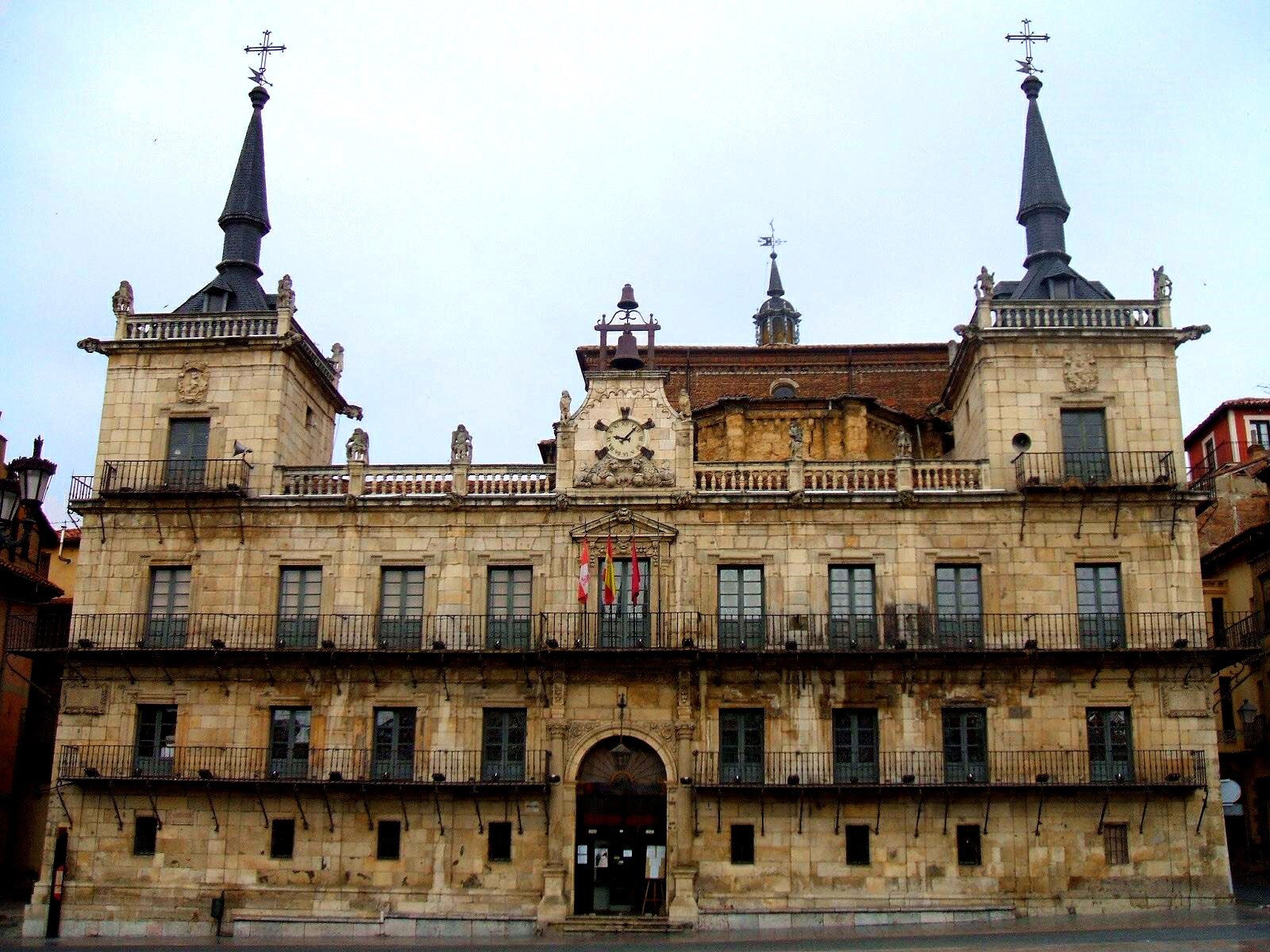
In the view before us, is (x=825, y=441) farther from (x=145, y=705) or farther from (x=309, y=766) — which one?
(x=145, y=705)

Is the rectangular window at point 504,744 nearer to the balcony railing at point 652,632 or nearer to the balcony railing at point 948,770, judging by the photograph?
the balcony railing at point 652,632

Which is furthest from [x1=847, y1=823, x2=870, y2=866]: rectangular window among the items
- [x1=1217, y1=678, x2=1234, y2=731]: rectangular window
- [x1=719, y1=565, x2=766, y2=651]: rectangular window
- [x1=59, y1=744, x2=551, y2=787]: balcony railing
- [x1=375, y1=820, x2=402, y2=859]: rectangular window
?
[x1=1217, y1=678, x2=1234, y2=731]: rectangular window

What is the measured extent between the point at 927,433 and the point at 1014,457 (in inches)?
330

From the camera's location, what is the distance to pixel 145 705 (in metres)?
32.7

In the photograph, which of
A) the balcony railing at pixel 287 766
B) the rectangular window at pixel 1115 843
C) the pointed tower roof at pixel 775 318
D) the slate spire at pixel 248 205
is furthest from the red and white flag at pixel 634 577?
the pointed tower roof at pixel 775 318

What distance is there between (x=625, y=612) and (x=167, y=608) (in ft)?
39.7

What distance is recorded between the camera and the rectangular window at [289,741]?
32.0 metres

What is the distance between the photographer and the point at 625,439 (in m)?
33.5

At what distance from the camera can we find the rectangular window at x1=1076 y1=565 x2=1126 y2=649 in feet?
104

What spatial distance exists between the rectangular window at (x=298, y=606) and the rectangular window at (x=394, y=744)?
268cm

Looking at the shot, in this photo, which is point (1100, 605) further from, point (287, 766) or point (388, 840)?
point (287, 766)

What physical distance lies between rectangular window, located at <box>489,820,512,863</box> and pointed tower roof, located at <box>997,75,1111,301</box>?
1964cm

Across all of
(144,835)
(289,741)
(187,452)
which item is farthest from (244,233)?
(144,835)

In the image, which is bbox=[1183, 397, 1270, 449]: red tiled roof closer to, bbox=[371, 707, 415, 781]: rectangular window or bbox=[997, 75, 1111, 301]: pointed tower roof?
bbox=[997, 75, 1111, 301]: pointed tower roof
